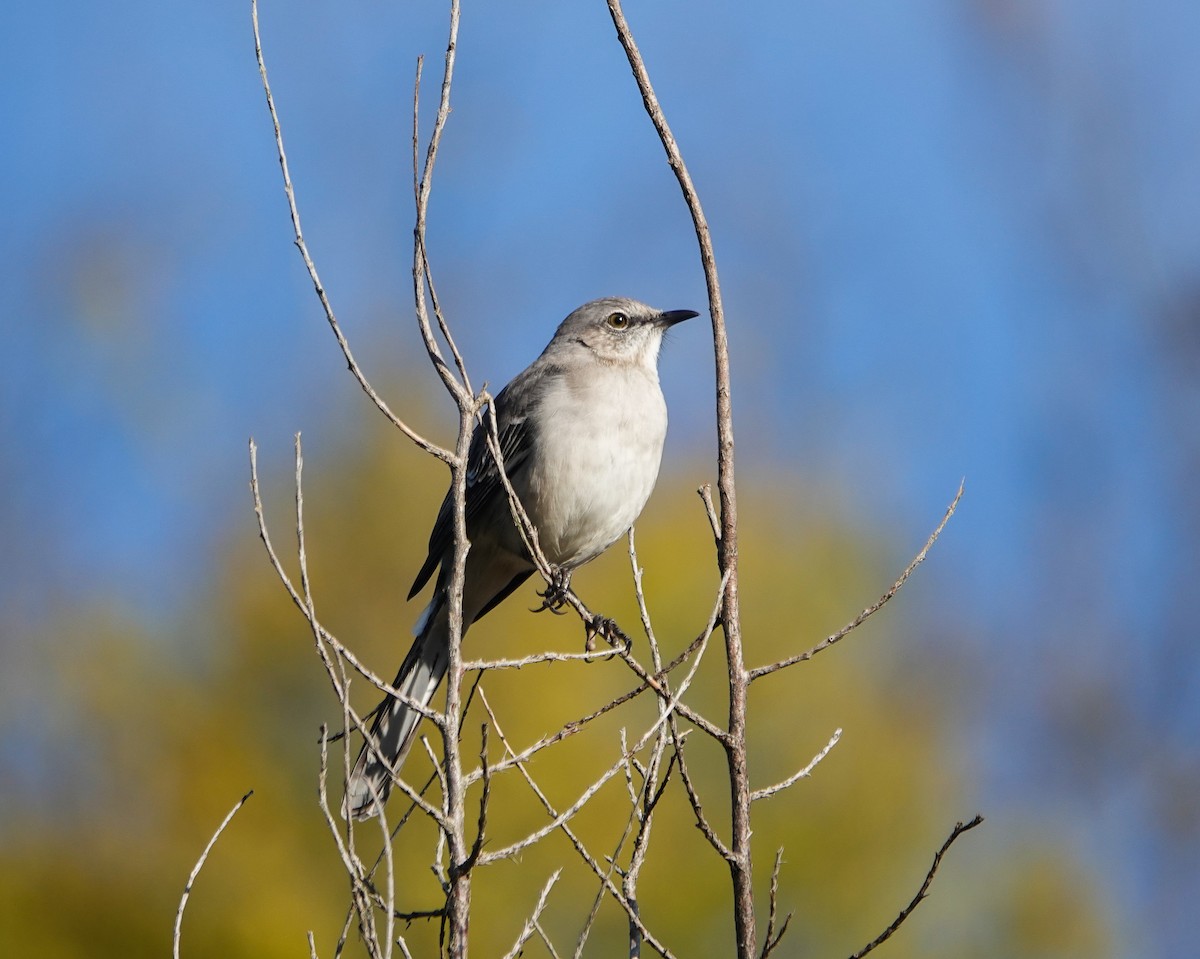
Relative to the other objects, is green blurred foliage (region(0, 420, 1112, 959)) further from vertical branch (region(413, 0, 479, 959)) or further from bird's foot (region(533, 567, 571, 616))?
vertical branch (region(413, 0, 479, 959))

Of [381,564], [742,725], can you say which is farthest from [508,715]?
[742,725]

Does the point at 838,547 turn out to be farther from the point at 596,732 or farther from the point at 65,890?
the point at 65,890

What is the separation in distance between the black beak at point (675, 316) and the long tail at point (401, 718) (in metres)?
1.65

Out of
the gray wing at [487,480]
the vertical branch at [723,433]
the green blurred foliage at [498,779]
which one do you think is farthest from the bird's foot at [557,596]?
the green blurred foliage at [498,779]

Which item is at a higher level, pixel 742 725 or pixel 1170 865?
pixel 1170 865

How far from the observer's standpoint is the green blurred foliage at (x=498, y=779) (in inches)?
504

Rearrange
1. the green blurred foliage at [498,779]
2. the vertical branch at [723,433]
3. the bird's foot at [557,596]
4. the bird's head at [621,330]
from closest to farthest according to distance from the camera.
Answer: the vertical branch at [723,433]
the bird's foot at [557,596]
the bird's head at [621,330]
the green blurred foliage at [498,779]

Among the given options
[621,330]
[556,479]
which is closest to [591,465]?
[556,479]

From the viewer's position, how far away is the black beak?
555 centimetres

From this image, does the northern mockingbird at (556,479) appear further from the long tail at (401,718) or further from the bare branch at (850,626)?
the bare branch at (850,626)

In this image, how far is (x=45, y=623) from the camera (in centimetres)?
1639

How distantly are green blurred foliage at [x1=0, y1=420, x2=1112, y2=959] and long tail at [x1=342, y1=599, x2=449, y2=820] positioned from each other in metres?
6.42

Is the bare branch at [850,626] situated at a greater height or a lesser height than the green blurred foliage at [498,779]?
lesser

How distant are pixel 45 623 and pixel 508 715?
23.6ft
